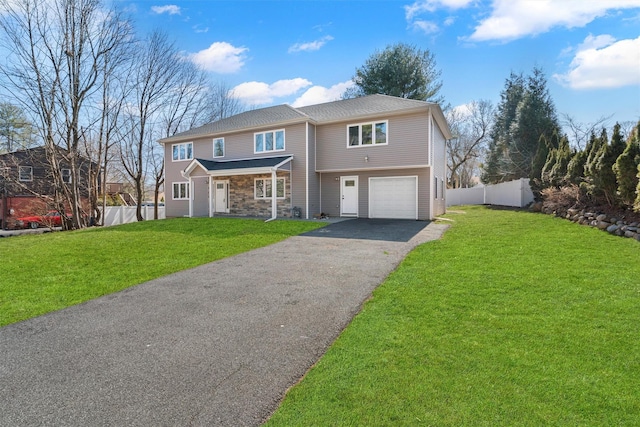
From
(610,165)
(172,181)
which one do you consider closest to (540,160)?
(610,165)

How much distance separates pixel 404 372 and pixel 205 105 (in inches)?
1136

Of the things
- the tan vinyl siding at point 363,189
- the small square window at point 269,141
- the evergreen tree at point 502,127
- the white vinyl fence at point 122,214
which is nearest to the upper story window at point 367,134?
the tan vinyl siding at point 363,189

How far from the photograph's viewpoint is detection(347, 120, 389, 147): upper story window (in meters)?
14.7

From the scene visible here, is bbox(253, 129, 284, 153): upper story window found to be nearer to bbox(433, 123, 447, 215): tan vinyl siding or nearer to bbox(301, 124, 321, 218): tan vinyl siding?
bbox(301, 124, 321, 218): tan vinyl siding

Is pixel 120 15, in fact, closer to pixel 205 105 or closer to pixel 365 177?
pixel 205 105

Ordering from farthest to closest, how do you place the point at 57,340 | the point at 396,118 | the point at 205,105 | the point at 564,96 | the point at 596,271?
the point at 205,105 < the point at 564,96 < the point at 396,118 < the point at 596,271 < the point at 57,340

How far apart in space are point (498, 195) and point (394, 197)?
1199 centimetres

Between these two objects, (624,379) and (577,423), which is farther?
(624,379)

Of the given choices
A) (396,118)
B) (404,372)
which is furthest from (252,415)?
(396,118)

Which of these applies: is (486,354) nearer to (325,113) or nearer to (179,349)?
(179,349)

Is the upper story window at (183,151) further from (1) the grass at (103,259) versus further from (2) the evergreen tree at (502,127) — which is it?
(2) the evergreen tree at (502,127)

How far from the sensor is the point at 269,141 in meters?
17.1

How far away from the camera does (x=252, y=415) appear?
2332 mm

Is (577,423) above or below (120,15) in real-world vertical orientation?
below
